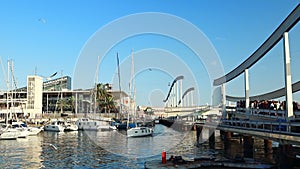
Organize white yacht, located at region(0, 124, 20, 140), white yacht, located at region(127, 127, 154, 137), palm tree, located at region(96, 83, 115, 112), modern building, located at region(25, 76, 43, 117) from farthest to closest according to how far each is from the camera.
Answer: modern building, located at region(25, 76, 43, 117)
palm tree, located at region(96, 83, 115, 112)
white yacht, located at region(127, 127, 154, 137)
white yacht, located at region(0, 124, 20, 140)

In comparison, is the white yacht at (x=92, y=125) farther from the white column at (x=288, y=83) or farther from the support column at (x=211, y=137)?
the white column at (x=288, y=83)

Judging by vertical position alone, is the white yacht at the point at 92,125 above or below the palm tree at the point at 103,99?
below

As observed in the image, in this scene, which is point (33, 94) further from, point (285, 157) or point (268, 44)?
point (285, 157)

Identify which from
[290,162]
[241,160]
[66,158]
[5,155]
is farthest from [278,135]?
[5,155]

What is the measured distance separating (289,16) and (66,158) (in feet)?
83.5

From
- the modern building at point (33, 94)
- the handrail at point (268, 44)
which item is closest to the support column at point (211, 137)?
the handrail at point (268, 44)

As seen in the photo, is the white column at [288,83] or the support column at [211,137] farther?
the support column at [211,137]

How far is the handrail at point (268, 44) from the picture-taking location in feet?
87.7

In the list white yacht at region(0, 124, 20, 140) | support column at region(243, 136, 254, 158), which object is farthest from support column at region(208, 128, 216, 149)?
white yacht at region(0, 124, 20, 140)

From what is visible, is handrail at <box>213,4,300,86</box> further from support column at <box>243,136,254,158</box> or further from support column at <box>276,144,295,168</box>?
support column at <box>276,144,295,168</box>

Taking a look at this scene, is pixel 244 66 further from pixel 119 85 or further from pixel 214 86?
pixel 119 85

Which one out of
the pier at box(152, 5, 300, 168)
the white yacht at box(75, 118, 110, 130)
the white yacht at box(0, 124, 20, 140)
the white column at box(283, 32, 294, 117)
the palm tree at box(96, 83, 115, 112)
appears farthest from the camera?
the palm tree at box(96, 83, 115, 112)

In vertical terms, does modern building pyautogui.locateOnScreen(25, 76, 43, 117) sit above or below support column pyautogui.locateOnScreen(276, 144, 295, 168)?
above

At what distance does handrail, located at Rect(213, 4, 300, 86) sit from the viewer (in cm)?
2674
